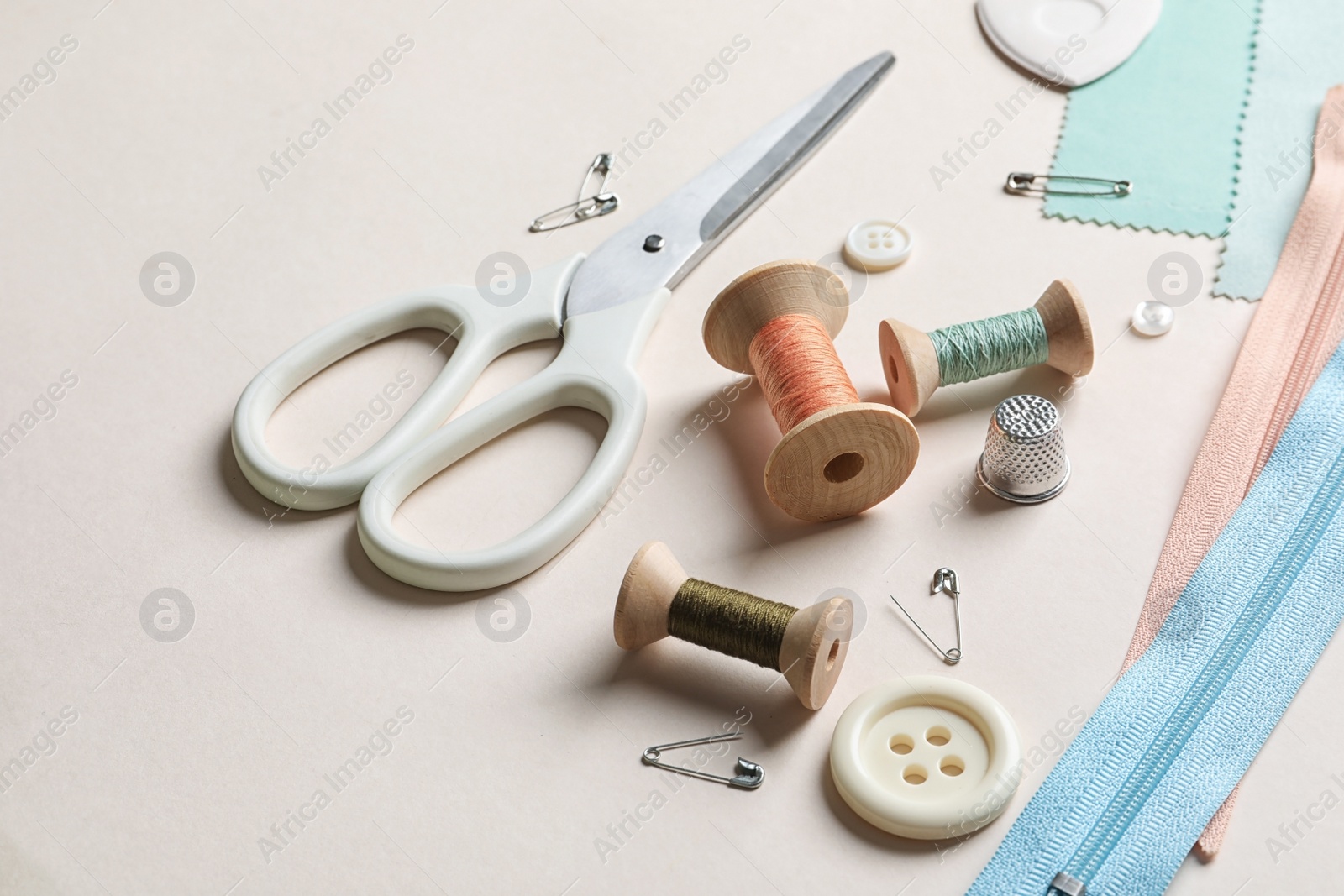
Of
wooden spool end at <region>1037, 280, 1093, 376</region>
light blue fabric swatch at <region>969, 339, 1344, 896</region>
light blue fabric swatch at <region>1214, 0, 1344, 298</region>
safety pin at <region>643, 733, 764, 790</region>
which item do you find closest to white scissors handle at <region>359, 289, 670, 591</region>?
safety pin at <region>643, 733, 764, 790</region>

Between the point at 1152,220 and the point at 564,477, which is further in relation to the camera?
the point at 1152,220

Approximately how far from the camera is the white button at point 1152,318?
2.30 metres

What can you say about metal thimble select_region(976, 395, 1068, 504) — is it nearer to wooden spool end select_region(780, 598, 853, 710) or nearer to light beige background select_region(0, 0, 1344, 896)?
light beige background select_region(0, 0, 1344, 896)

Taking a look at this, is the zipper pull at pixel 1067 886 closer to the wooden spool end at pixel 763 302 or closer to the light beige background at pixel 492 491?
the light beige background at pixel 492 491

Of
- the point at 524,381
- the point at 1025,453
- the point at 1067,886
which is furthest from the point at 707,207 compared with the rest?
the point at 1067,886

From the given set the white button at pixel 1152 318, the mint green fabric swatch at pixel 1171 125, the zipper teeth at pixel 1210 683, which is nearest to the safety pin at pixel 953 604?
the zipper teeth at pixel 1210 683

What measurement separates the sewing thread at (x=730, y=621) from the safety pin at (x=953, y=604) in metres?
0.23

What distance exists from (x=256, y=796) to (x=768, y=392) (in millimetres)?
1012

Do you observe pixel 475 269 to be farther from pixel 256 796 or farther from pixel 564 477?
pixel 256 796

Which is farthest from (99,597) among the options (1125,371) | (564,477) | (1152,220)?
(1152,220)

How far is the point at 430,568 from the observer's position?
1.96m

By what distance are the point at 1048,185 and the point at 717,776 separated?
4.83ft

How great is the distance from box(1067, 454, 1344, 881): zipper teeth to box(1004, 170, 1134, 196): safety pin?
0.77 meters

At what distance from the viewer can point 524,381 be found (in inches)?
88.0
